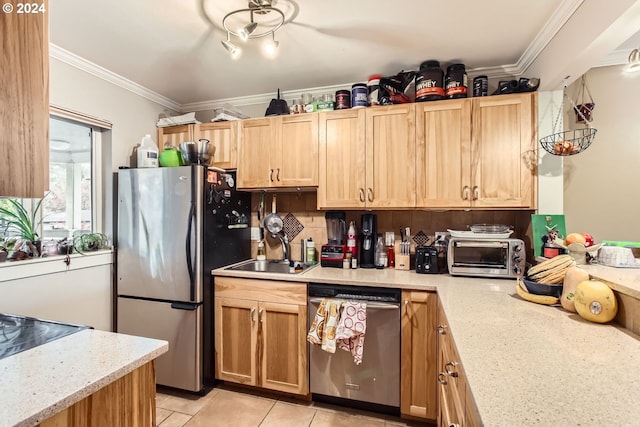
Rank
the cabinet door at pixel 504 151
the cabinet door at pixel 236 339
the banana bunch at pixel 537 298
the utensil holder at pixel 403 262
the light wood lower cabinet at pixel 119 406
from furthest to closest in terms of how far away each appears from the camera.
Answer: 1. the utensil holder at pixel 403 262
2. the cabinet door at pixel 236 339
3. the cabinet door at pixel 504 151
4. the banana bunch at pixel 537 298
5. the light wood lower cabinet at pixel 119 406

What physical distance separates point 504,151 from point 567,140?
1.19 feet

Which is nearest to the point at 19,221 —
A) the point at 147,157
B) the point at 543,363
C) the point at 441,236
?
the point at 147,157

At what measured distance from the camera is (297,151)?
2436 mm

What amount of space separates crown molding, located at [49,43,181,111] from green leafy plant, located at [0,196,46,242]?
3.37 feet

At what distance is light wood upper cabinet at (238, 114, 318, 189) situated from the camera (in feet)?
7.89

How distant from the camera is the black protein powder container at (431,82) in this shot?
2.14 m

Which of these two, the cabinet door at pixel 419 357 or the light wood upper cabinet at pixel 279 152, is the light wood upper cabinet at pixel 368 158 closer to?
the light wood upper cabinet at pixel 279 152

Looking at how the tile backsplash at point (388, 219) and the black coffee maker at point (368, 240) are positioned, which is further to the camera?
the black coffee maker at point (368, 240)

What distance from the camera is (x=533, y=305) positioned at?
1417 mm

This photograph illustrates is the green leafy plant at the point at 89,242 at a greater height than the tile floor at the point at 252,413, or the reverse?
the green leafy plant at the point at 89,242

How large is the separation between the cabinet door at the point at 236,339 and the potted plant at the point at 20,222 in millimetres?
1268

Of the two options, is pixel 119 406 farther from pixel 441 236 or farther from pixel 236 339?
pixel 441 236

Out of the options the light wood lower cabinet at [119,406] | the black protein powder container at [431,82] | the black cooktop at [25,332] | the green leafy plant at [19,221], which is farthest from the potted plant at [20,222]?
the black protein powder container at [431,82]

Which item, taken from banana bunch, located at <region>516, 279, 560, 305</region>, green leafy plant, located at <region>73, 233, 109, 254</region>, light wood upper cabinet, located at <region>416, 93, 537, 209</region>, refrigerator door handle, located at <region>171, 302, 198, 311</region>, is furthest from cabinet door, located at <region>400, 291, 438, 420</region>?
green leafy plant, located at <region>73, 233, 109, 254</region>
